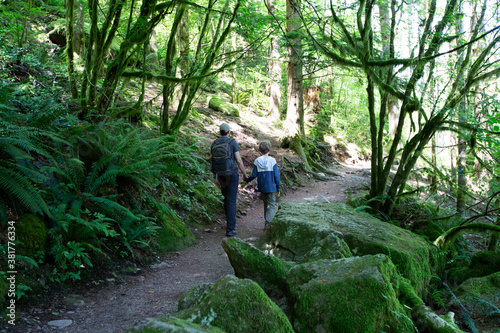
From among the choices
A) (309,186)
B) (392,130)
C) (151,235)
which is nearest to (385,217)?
(309,186)

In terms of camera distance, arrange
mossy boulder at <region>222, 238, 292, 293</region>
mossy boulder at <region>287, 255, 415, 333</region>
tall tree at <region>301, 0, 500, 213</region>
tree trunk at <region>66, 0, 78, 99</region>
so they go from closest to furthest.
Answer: mossy boulder at <region>287, 255, 415, 333</region>, mossy boulder at <region>222, 238, 292, 293</region>, tree trunk at <region>66, 0, 78, 99</region>, tall tree at <region>301, 0, 500, 213</region>

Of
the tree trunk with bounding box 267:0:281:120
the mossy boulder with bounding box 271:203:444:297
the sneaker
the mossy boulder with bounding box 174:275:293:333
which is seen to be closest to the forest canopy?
the sneaker

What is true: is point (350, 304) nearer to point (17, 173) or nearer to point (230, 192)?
point (17, 173)

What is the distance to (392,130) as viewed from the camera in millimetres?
15633

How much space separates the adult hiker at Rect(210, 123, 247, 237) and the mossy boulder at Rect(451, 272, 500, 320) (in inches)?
161

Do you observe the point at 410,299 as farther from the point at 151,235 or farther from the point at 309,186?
the point at 309,186

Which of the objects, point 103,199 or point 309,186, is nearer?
point 103,199

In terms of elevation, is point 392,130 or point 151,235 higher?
point 392,130

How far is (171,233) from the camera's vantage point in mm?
5871

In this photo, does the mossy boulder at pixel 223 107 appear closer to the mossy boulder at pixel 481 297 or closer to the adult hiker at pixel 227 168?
the adult hiker at pixel 227 168

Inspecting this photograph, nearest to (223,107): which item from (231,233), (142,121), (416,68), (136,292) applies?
(142,121)

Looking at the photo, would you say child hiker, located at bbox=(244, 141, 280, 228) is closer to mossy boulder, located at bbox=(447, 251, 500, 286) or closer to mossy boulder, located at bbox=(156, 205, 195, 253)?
mossy boulder, located at bbox=(156, 205, 195, 253)

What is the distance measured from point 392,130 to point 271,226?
1197 centimetres

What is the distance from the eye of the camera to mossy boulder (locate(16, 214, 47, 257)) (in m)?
3.60
